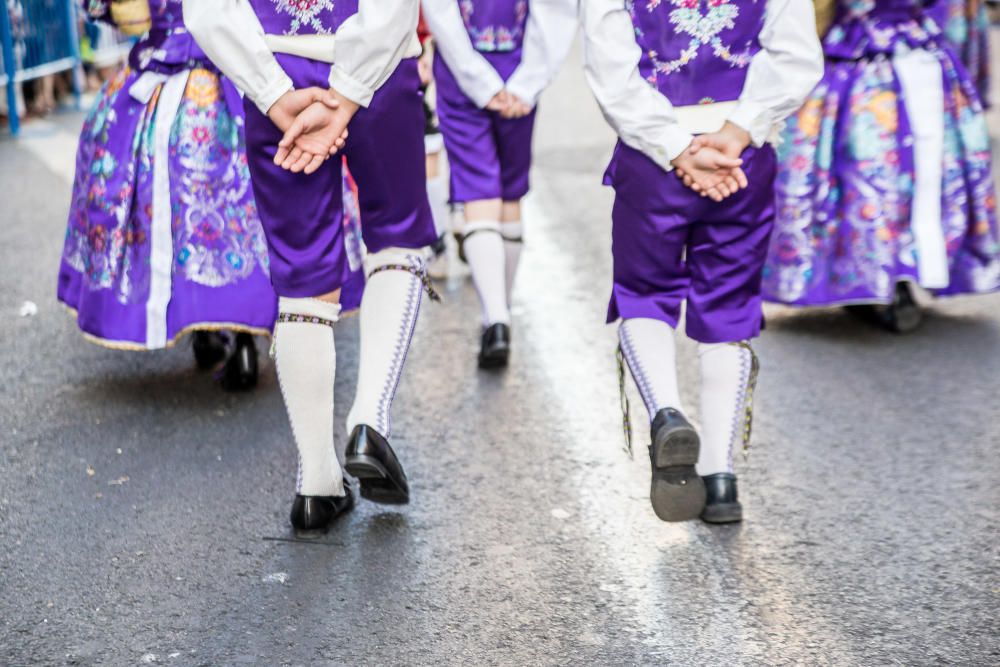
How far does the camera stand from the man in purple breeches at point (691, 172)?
10.1ft

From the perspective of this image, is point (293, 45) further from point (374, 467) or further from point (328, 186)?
point (374, 467)

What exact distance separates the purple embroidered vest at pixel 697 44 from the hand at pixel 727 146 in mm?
85

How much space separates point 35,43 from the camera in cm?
1005

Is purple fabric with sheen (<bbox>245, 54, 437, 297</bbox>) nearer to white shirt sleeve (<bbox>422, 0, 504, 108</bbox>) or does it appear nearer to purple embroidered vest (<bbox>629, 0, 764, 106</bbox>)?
purple embroidered vest (<bbox>629, 0, 764, 106</bbox>)

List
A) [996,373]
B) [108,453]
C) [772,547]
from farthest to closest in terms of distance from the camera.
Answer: [996,373] → [108,453] → [772,547]

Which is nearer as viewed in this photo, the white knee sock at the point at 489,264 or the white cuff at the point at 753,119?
the white cuff at the point at 753,119

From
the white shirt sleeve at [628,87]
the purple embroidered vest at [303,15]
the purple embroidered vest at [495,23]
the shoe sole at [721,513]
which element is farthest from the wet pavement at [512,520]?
the purple embroidered vest at [303,15]

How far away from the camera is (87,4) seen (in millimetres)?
4203

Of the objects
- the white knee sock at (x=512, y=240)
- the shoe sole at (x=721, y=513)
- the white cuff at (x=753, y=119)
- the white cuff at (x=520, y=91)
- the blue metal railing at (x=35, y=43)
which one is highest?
the white cuff at (x=753, y=119)

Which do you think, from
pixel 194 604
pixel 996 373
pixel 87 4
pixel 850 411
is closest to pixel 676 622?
pixel 194 604

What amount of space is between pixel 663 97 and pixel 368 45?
68 centimetres

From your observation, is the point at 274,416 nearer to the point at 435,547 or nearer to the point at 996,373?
the point at 435,547

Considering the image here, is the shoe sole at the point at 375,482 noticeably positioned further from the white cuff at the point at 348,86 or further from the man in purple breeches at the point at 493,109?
the man in purple breeches at the point at 493,109

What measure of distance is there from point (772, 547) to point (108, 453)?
1.86 metres
